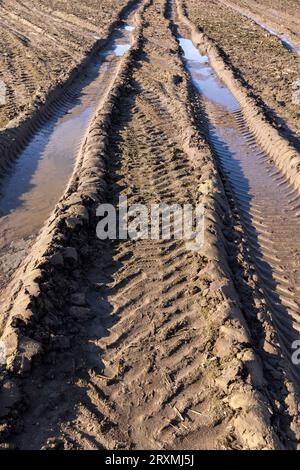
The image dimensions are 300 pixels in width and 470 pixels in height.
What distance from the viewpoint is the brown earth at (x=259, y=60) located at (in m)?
14.2

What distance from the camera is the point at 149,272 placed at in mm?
6953

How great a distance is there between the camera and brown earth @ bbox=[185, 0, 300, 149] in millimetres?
14219

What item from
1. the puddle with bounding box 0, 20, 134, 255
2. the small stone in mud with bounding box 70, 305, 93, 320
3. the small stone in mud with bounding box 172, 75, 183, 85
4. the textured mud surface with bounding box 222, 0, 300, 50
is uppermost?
the textured mud surface with bounding box 222, 0, 300, 50

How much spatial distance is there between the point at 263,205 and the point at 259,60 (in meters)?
12.4

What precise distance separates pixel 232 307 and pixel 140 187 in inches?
160

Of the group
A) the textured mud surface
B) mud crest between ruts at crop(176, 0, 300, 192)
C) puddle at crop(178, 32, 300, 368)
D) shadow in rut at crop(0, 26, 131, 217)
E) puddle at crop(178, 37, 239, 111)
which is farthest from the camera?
the textured mud surface

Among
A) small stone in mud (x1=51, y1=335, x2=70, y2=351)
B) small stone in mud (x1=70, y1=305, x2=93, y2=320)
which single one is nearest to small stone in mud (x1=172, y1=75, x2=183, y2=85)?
small stone in mud (x1=70, y1=305, x2=93, y2=320)

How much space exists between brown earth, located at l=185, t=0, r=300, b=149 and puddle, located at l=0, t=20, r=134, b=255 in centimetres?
568

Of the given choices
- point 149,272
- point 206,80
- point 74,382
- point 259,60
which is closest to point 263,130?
point 206,80

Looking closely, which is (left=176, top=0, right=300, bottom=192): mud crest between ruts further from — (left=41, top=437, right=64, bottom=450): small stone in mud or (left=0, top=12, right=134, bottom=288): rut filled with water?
(left=41, top=437, right=64, bottom=450): small stone in mud

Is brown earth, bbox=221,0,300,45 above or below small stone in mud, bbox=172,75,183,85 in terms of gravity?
above

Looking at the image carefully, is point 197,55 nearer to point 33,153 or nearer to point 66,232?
point 33,153

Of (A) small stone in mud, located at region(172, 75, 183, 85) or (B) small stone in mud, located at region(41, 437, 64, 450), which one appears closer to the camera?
(B) small stone in mud, located at region(41, 437, 64, 450)

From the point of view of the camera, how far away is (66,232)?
297 inches
